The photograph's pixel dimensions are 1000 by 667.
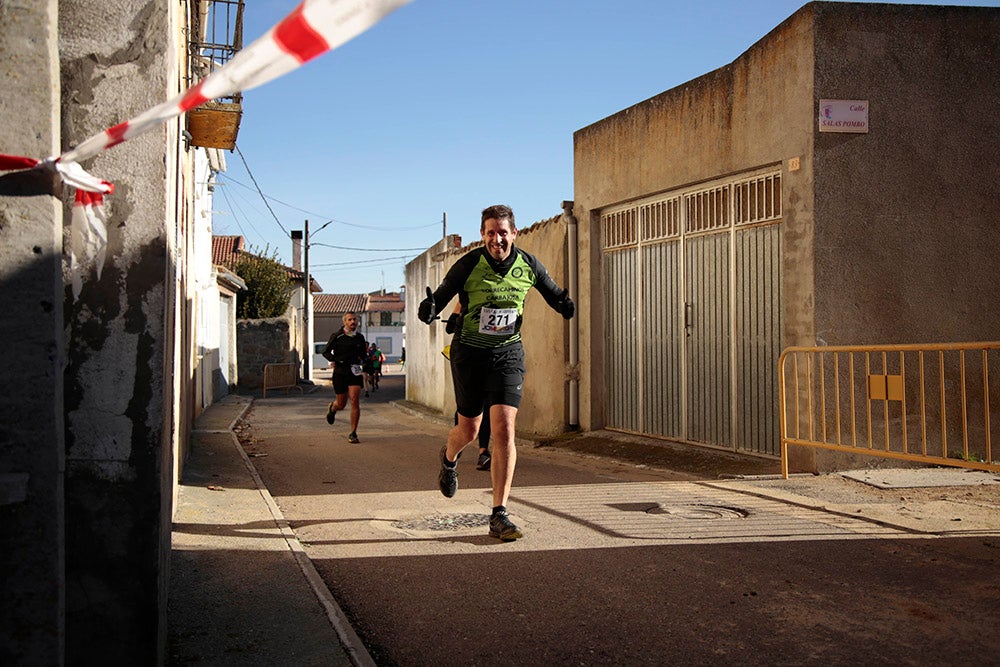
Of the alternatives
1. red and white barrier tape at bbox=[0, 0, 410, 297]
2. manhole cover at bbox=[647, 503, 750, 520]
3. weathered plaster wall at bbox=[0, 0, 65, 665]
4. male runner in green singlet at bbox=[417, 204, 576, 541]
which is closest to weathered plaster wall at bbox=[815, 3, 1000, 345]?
manhole cover at bbox=[647, 503, 750, 520]

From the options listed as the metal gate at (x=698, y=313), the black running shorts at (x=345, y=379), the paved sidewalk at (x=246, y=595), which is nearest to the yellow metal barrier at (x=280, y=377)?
the black running shorts at (x=345, y=379)

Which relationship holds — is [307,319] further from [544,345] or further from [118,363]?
[118,363]

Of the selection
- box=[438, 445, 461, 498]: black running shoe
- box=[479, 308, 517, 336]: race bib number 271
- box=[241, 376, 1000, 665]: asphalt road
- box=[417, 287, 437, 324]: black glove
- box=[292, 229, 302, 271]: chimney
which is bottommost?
box=[241, 376, 1000, 665]: asphalt road

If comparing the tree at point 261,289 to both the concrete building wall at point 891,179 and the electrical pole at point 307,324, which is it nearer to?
the electrical pole at point 307,324

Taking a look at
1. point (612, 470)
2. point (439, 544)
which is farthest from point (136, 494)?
point (612, 470)

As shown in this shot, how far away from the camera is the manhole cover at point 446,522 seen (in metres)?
6.10

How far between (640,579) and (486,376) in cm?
181

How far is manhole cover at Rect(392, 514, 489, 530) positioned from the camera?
6.10 m

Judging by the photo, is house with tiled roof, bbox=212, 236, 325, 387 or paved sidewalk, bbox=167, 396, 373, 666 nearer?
paved sidewalk, bbox=167, 396, 373, 666

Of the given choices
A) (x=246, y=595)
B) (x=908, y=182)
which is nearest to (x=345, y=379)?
(x=908, y=182)

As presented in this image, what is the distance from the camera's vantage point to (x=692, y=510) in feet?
22.0

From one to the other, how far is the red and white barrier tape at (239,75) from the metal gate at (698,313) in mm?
7450

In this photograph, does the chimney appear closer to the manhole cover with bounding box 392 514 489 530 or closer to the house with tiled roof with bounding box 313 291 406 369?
the house with tiled roof with bounding box 313 291 406 369

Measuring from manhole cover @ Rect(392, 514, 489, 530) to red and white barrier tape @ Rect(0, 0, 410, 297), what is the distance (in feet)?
11.3
